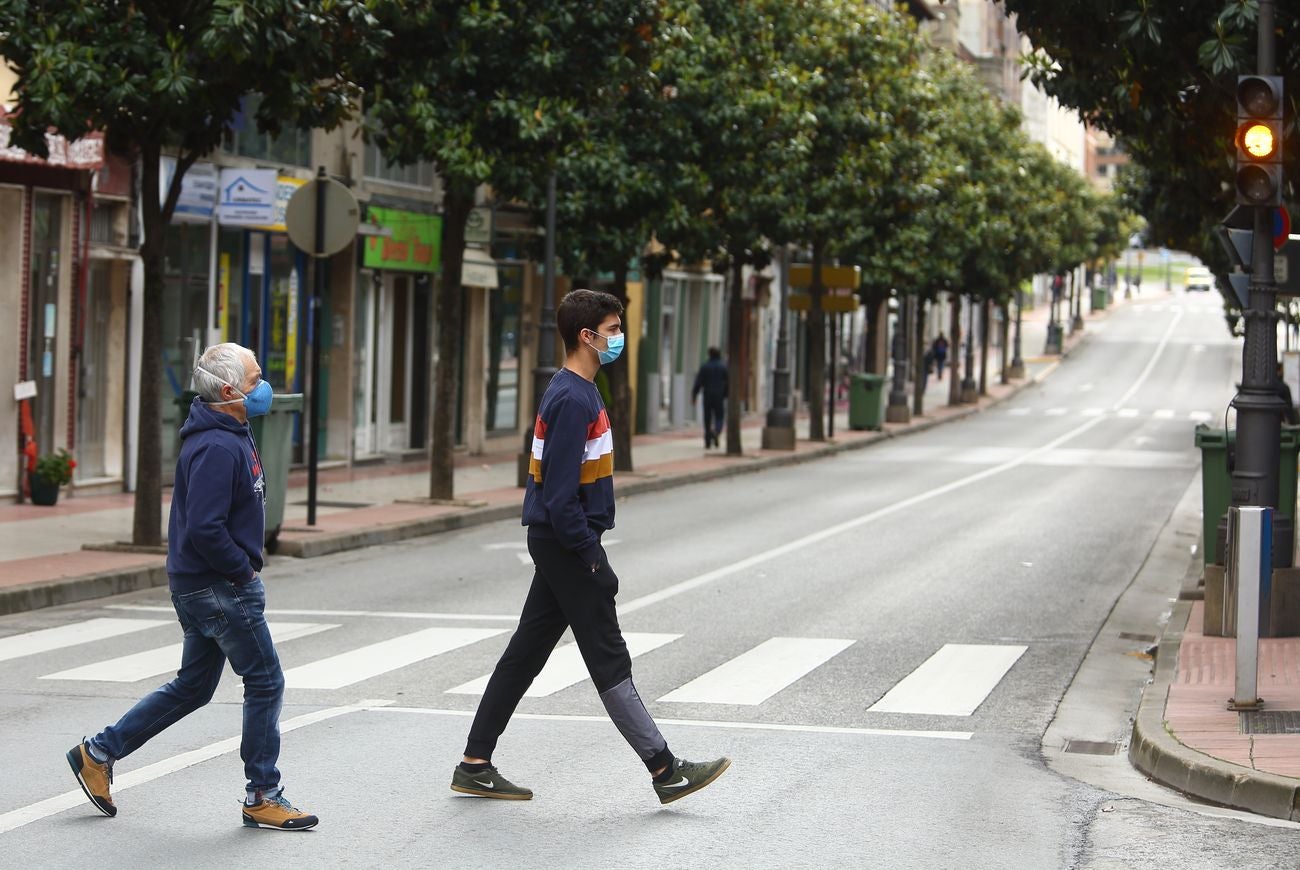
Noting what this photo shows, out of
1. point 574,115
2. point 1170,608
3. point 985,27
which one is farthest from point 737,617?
point 985,27

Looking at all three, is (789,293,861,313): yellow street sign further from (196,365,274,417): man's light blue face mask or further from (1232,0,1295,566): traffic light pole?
(196,365,274,417): man's light blue face mask

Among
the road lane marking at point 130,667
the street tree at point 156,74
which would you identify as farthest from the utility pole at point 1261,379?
the street tree at point 156,74

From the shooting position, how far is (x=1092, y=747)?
30.3 feet

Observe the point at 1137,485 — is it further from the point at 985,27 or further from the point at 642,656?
the point at 985,27

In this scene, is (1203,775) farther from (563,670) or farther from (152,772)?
(152,772)

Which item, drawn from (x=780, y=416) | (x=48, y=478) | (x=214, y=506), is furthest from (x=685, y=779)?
(x=780, y=416)

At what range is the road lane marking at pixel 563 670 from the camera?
403 inches

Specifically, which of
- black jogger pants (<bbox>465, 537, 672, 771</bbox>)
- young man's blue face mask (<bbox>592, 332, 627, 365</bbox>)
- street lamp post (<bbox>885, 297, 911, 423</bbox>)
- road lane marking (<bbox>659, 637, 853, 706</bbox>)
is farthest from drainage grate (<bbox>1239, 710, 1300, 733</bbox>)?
street lamp post (<bbox>885, 297, 911, 423</bbox>)

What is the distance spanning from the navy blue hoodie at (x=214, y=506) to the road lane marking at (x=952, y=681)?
4.10 meters

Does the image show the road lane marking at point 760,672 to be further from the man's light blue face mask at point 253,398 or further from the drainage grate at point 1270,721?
the man's light blue face mask at point 253,398

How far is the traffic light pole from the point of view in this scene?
11.3 m

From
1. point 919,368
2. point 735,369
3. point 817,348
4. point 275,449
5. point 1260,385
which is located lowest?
point 275,449

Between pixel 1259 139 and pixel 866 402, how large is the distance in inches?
1324

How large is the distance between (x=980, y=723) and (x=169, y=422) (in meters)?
15.3
